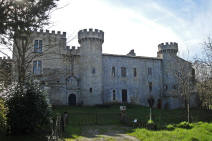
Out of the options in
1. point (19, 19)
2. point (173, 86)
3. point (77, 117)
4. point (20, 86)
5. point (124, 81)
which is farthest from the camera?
point (173, 86)

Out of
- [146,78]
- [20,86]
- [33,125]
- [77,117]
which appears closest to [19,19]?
[20,86]

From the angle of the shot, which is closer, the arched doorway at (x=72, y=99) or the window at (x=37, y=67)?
the window at (x=37, y=67)

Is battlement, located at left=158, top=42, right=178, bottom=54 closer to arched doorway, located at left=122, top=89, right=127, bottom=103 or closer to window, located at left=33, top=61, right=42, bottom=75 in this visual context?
arched doorway, located at left=122, top=89, right=127, bottom=103

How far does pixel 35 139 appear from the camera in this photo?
1079 cm

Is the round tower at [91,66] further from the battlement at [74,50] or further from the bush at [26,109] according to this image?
the bush at [26,109]

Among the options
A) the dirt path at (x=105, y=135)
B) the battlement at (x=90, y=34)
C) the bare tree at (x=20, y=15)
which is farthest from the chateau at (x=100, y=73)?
the bare tree at (x=20, y=15)

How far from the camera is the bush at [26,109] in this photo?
11000 mm

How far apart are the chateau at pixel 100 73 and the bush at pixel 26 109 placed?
17.1 m

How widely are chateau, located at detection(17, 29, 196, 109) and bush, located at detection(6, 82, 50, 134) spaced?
1711 centimetres

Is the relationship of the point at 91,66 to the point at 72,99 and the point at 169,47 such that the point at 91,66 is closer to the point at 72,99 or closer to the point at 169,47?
the point at 72,99

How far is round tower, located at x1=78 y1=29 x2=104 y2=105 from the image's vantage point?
32.1m

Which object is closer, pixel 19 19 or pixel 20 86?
pixel 19 19

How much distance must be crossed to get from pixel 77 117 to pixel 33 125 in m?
9.90

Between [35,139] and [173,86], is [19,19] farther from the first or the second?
[173,86]
